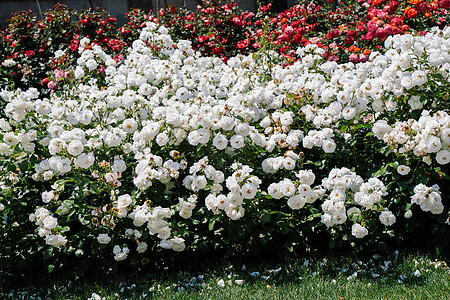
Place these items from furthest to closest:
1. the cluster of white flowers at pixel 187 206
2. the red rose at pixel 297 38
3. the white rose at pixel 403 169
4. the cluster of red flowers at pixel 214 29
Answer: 1. the cluster of red flowers at pixel 214 29
2. the red rose at pixel 297 38
3. the cluster of white flowers at pixel 187 206
4. the white rose at pixel 403 169

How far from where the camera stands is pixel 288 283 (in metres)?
3.04

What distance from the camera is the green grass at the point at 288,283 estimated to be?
2.85 meters

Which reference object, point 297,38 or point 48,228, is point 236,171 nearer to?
point 48,228

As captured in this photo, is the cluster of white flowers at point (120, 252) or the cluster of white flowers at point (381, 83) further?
the cluster of white flowers at point (381, 83)

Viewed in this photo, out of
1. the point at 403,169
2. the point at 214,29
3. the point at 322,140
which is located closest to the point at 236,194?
the point at 322,140

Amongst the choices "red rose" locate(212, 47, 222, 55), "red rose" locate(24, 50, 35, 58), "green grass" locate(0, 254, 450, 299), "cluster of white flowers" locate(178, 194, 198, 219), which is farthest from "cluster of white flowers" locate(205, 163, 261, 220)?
"red rose" locate(24, 50, 35, 58)

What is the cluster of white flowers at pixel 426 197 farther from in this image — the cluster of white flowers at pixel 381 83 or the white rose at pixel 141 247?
the white rose at pixel 141 247

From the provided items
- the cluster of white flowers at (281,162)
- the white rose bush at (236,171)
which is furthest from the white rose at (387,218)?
the cluster of white flowers at (281,162)

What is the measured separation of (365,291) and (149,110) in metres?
2.03

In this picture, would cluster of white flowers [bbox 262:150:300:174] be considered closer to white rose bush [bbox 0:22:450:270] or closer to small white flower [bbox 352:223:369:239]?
white rose bush [bbox 0:22:450:270]

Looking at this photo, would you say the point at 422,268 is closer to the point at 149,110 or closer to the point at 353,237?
the point at 353,237

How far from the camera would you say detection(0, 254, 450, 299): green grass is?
2848mm

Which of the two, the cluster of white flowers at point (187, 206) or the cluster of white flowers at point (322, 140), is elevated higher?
the cluster of white flowers at point (322, 140)

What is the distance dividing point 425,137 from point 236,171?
117 cm
